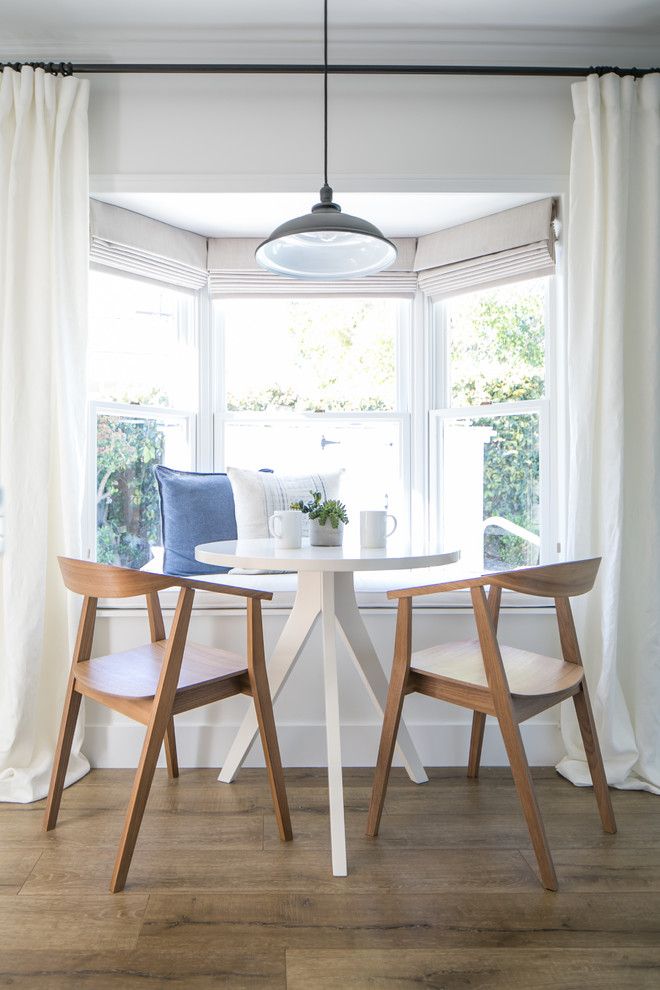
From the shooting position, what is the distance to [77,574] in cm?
192

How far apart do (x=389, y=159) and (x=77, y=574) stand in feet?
6.23

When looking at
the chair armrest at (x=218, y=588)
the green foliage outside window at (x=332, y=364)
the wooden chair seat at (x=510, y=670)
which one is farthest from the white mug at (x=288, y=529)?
the green foliage outside window at (x=332, y=364)

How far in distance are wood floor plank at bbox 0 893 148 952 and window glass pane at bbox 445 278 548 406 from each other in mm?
2289

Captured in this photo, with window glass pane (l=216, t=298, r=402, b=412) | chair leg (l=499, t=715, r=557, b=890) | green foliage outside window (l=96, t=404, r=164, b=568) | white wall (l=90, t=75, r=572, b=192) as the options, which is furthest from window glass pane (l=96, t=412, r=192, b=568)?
chair leg (l=499, t=715, r=557, b=890)

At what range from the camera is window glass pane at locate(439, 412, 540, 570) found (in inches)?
116

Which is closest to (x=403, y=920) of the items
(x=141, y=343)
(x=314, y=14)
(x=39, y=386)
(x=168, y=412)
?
(x=39, y=386)

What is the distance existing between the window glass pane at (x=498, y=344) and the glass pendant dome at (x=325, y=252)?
97 centimetres

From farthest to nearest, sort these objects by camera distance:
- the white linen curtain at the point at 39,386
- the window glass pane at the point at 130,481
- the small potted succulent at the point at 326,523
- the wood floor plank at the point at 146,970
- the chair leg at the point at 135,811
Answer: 1. the window glass pane at the point at 130,481
2. the white linen curtain at the point at 39,386
3. the small potted succulent at the point at 326,523
4. the chair leg at the point at 135,811
5. the wood floor plank at the point at 146,970

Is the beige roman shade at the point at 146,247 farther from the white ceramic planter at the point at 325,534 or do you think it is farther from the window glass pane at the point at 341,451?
the white ceramic planter at the point at 325,534

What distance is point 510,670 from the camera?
2039 mm

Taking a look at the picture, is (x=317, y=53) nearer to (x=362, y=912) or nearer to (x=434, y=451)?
(x=434, y=451)

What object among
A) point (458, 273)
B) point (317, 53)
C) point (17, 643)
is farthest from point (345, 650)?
point (317, 53)

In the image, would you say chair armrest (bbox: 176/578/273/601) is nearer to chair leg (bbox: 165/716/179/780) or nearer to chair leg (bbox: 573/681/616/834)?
chair leg (bbox: 165/716/179/780)

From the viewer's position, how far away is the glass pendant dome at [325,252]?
2.04 m
